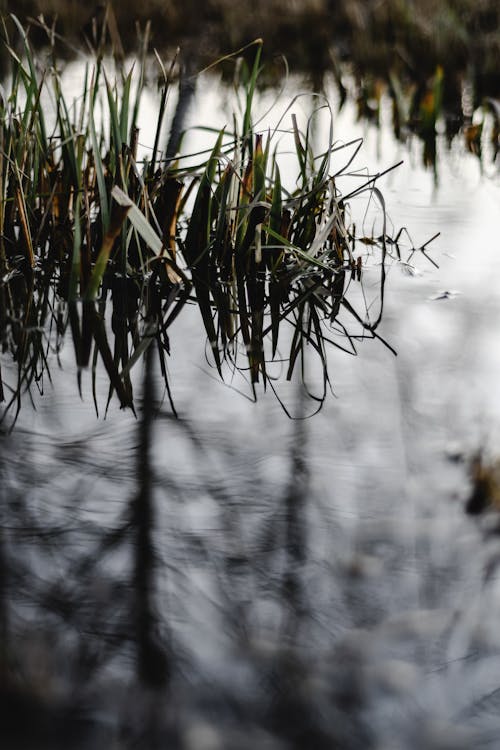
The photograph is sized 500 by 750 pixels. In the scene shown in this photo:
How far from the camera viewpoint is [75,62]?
502cm

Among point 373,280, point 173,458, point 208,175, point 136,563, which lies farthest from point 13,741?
point 373,280

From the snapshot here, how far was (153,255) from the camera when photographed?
182 cm

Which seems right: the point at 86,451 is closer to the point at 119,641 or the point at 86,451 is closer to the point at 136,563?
the point at 136,563

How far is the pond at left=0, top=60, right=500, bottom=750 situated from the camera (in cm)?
77

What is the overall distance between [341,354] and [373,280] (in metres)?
0.47

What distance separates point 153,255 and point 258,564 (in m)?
1.01

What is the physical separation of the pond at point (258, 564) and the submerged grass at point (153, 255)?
0.09 metres

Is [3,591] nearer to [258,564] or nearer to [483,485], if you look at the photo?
[258,564]

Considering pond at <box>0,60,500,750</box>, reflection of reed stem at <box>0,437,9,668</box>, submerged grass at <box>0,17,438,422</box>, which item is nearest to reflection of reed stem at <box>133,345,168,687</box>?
pond at <box>0,60,500,750</box>

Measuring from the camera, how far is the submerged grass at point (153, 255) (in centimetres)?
156

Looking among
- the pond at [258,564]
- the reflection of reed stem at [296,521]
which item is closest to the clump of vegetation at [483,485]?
the pond at [258,564]

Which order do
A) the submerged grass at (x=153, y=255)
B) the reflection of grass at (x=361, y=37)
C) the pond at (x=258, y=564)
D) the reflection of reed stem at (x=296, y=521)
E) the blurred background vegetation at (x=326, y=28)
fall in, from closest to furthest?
the pond at (x=258, y=564) → the reflection of reed stem at (x=296, y=521) → the submerged grass at (x=153, y=255) → the reflection of grass at (x=361, y=37) → the blurred background vegetation at (x=326, y=28)

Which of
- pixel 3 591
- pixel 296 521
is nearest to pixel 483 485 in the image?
pixel 296 521

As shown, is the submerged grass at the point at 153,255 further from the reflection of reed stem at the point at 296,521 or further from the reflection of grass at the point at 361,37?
the reflection of grass at the point at 361,37
